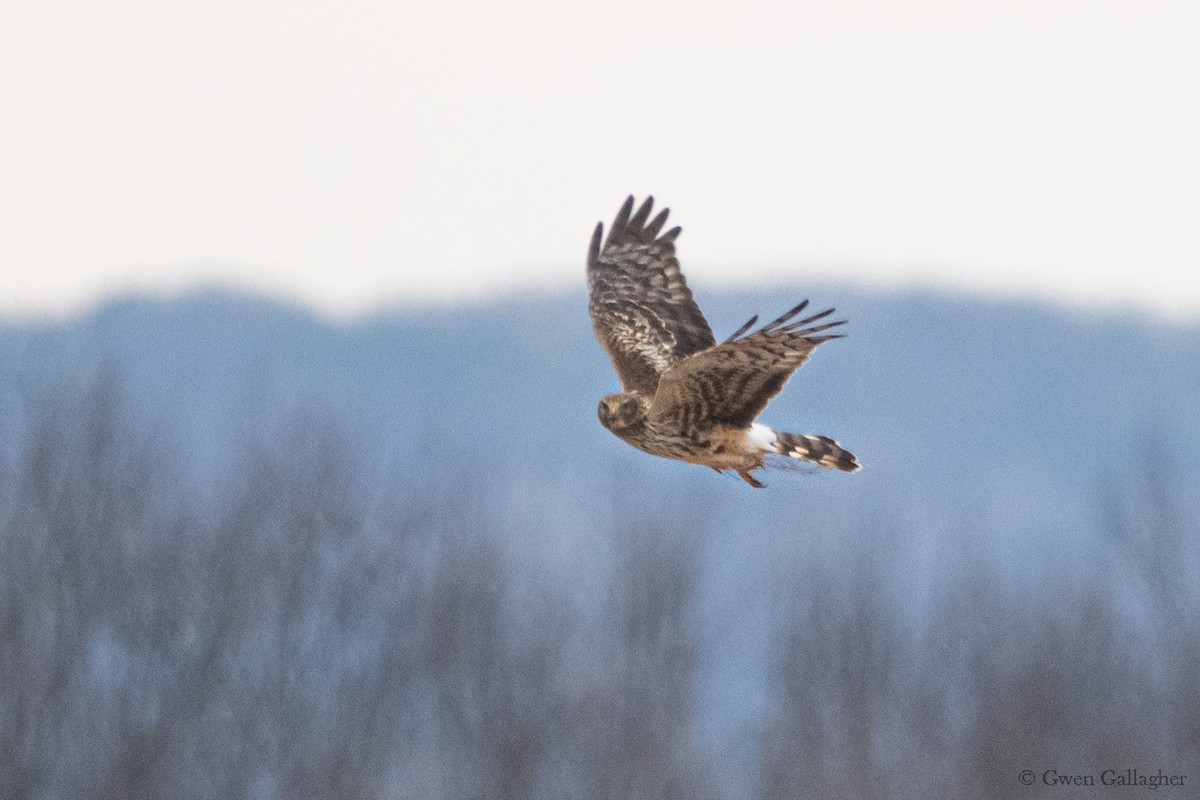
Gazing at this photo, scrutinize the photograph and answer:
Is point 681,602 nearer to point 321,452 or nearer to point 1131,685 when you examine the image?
point 321,452

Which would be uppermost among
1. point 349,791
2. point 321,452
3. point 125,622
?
point 321,452

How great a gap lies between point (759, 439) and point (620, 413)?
0.76 m

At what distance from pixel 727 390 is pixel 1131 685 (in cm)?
3237

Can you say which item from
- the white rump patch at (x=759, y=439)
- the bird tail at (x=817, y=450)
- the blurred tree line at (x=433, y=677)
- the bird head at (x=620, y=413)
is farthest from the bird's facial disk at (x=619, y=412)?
the blurred tree line at (x=433, y=677)

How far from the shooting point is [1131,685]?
4216 cm

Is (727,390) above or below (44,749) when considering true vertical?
above

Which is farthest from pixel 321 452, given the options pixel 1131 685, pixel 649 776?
pixel 1131 685

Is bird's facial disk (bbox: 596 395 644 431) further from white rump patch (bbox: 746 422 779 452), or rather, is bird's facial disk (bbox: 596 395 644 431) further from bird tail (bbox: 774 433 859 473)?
bird tail (bbox: 774 433 859 473)

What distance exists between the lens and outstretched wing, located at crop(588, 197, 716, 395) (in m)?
13.2

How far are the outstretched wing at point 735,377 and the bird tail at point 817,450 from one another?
343 mm

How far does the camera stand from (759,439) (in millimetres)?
11875

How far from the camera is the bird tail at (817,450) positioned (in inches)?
474

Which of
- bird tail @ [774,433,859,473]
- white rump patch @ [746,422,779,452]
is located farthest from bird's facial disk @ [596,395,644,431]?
bird tail @ [774,433,859,473]

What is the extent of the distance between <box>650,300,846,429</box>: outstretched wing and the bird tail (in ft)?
1.12
